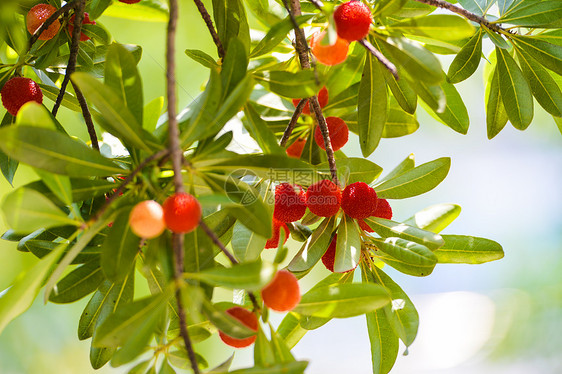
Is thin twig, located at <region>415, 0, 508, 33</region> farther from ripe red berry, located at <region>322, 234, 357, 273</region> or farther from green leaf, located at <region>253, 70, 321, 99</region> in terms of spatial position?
ripe red berry, located at <region>322, 234, 357, 273</region>

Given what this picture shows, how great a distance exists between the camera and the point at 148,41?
9.64ft

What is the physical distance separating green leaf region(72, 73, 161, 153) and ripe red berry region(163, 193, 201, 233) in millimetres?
126

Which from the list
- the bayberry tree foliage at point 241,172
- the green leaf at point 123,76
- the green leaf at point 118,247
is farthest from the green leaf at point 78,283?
the green leaf at point 123,76

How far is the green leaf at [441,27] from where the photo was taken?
2.18 ft

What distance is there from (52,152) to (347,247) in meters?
0.46

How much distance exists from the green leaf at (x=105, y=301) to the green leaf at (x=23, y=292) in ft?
0.85

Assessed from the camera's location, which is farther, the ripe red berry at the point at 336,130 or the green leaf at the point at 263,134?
the ripe red berry at the point at 336,130

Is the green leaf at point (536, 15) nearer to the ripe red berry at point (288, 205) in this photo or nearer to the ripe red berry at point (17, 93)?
the ripe red berry at point (288, 205)

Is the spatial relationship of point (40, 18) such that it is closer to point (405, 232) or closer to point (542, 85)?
point (405, 232)

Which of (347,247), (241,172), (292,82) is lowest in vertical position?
(347,247)

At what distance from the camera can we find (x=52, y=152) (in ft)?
1.88

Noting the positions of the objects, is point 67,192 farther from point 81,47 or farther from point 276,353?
point 81,47

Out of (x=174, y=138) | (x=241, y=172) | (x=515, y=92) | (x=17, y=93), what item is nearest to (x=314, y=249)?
(x=241, y=172)

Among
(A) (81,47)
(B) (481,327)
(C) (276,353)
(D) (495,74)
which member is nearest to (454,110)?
(D) (495,74)
